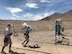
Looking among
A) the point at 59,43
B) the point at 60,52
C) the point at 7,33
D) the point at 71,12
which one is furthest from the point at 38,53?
the point at 71,12

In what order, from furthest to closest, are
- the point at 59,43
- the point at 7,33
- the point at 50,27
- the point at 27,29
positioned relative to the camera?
1. the point at 50,27
2. the point at 59,43
3. the point at 27,29
4. the point at 7,33

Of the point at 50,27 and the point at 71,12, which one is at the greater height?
the point at 71,12

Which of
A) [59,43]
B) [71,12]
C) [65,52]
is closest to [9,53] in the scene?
[65,52]

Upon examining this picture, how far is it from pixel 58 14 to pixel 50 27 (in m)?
48.1

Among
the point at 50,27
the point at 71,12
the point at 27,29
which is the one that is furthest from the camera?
the point at 71,12

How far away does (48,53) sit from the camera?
511 inches

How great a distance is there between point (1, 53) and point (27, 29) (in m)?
3.16

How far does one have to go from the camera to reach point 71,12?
307 feet

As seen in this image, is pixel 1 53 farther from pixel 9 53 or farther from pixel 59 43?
pixel 59 43

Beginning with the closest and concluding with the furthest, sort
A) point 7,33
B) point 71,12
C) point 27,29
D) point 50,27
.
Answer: point 7,33 → point 27,29 → point 50,27 → point 71,12

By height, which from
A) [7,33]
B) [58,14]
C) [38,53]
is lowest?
[38,53]

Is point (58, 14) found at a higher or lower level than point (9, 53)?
higher

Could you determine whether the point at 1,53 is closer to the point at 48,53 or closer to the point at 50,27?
the point at 48,53

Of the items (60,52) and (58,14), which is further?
(58,14)
